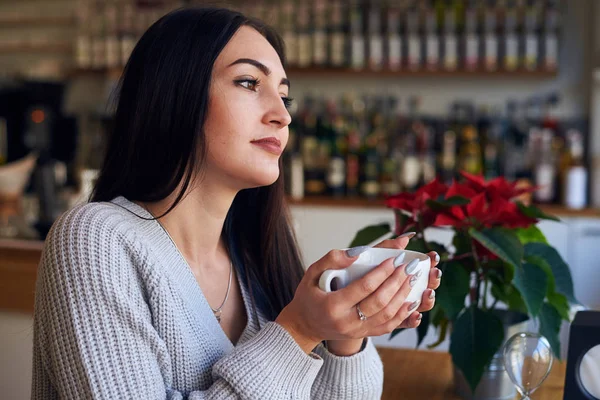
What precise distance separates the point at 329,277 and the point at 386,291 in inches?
2.4

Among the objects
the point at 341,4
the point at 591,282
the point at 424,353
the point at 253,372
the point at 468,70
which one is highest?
the point at 341,4

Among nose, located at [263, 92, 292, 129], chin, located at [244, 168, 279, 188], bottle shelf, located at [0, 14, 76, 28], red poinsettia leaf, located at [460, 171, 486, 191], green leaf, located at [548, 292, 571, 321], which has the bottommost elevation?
green leaf, located at [548, 292, 571, 321]

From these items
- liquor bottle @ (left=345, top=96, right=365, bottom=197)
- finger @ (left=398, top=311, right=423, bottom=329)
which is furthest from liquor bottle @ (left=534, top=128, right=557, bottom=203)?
finger @ (left=398, top=311, right=423, bottom=329)

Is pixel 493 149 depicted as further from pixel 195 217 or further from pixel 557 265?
pixel 195 217

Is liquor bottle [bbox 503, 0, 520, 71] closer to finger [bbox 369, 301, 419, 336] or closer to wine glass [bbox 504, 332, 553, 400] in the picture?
wine glass [bbox 504, 332, 553, 400]

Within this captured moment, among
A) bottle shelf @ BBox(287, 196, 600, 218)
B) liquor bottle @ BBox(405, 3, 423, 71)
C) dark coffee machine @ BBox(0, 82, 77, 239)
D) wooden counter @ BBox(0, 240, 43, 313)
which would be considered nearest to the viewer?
wooden counter @ BBox(0, 240, 43, 313)

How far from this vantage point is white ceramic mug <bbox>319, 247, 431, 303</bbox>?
710 millimetres

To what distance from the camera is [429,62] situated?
10.4 ft

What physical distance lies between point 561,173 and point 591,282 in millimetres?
501

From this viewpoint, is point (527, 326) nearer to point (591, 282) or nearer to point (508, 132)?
point (591, 282)

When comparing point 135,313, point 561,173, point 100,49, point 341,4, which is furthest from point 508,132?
point 135,313

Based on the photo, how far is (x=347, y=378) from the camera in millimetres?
901

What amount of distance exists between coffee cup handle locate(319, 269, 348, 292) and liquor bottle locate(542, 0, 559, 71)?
8.66 ft

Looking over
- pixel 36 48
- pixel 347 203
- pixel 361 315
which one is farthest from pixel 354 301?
pixel 36 48
